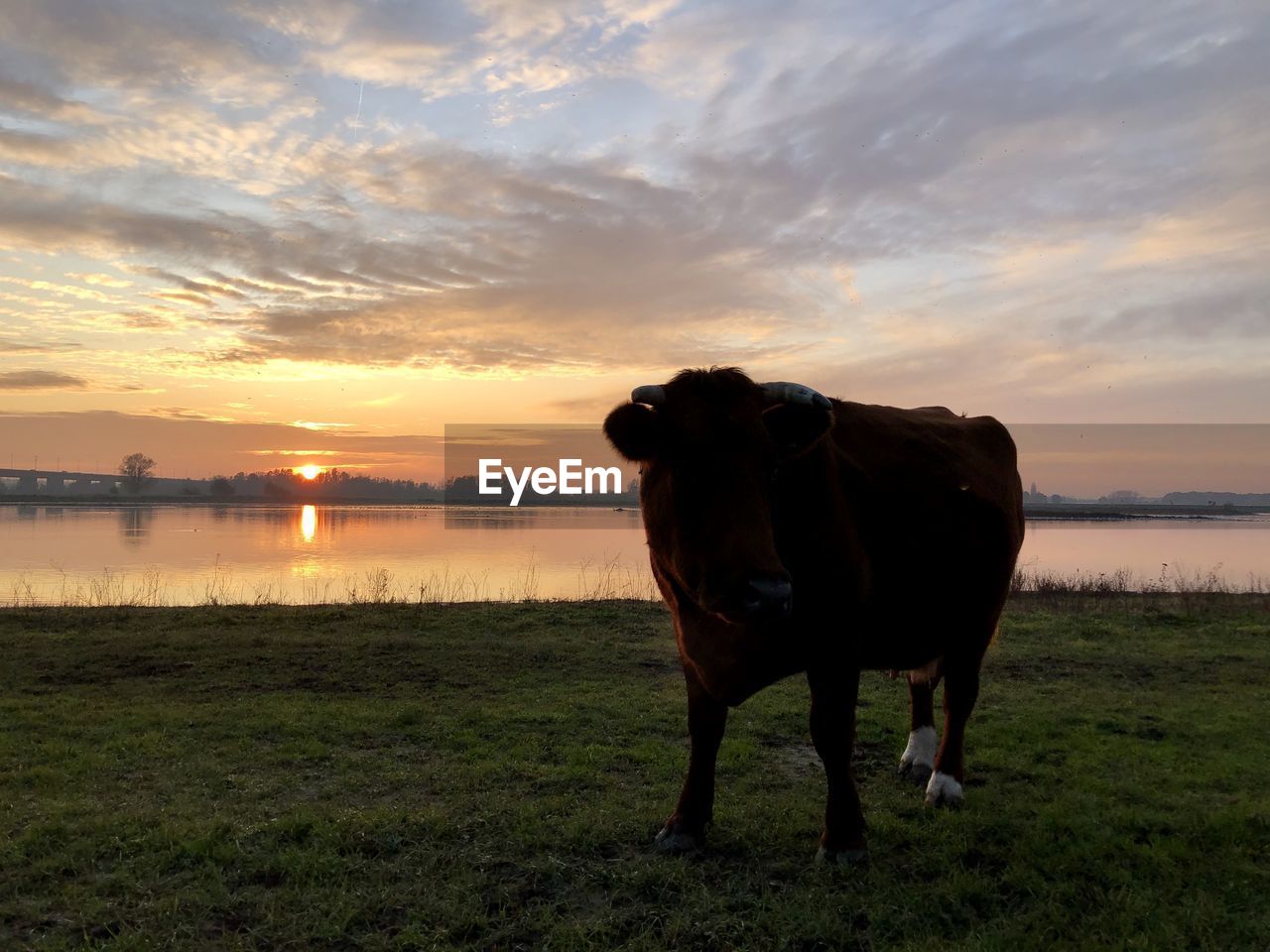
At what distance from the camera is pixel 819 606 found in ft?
13.1

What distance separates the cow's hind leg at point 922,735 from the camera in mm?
5414

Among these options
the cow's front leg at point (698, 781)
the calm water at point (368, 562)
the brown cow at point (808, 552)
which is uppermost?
the brown cow at point (808, 552)

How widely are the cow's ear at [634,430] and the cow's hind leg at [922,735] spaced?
292 centimetres

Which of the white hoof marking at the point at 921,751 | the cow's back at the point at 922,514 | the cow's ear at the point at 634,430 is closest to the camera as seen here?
the cow's ear at the point at 634,430

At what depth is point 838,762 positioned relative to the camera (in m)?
4.09

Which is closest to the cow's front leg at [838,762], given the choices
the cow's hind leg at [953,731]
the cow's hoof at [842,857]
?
the cow's hoof at [842,857]

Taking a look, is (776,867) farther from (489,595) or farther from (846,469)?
(489,595)

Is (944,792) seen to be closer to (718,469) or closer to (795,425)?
(795,425)

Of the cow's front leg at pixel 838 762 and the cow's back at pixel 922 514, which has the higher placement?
the cow's back at pixel 922 514

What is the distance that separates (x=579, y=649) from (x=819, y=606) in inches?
239

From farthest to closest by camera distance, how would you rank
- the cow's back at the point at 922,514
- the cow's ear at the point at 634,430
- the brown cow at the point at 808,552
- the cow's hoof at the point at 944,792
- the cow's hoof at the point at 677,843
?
the cow's hoof at the point at 944,792, the cow's back at the point at 922,514, the cow's hoof at the point at 677,843, the cow's ear at the point at 634,430, the brown cow at the point at 808,552

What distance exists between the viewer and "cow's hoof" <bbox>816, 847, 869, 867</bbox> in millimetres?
3936

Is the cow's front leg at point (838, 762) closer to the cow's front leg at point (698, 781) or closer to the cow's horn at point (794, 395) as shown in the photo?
A: the cow's front leg at point (698, 781)

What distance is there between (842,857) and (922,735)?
6.20 ft
